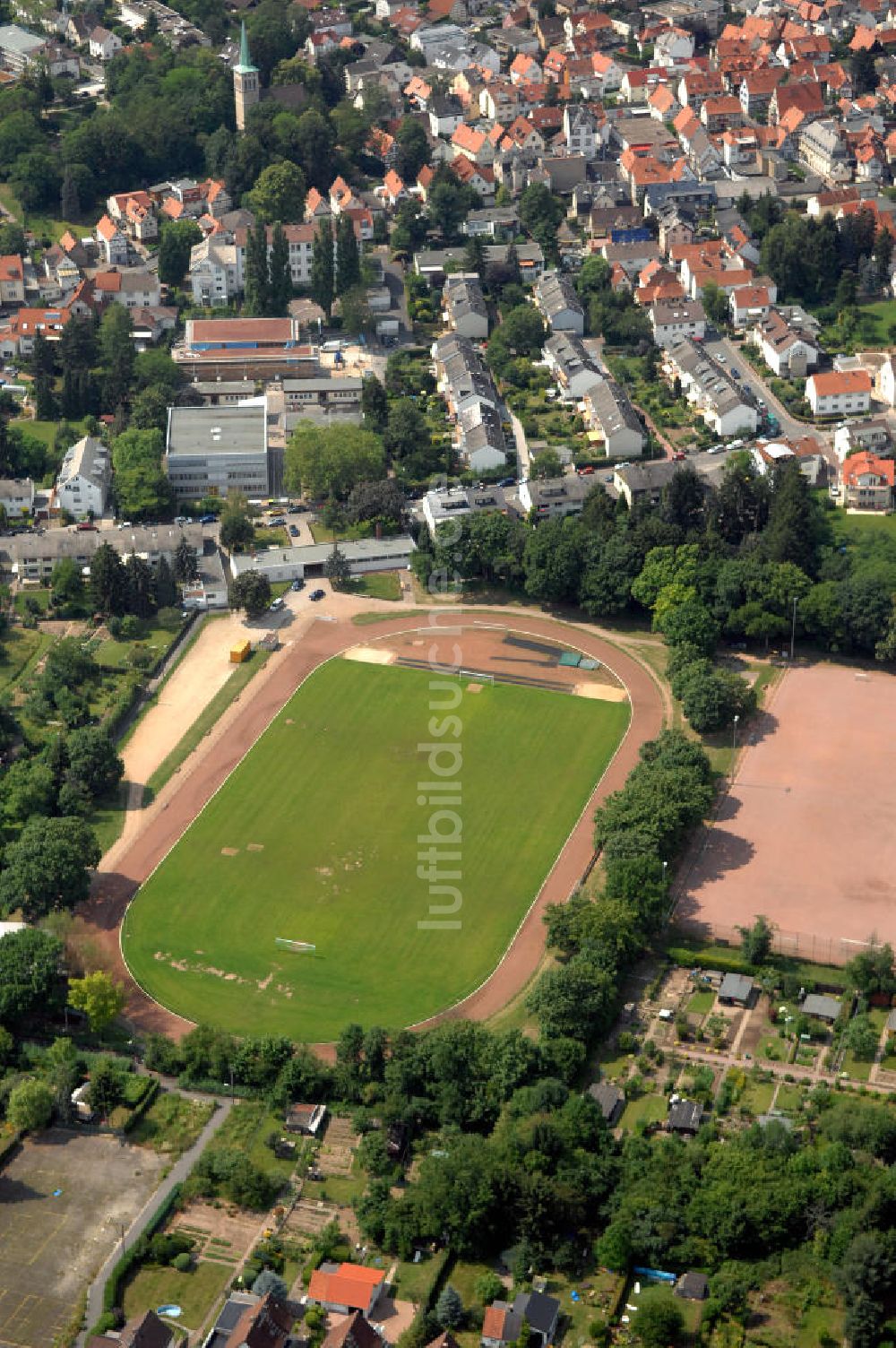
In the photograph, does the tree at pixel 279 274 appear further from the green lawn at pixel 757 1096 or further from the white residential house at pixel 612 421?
the green lawn at pixel 757 1096

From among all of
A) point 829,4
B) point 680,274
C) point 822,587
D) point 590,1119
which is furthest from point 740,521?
point 829,4

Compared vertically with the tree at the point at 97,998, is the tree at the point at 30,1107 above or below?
below

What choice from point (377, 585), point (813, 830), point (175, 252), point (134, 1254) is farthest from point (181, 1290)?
point (175, 252)

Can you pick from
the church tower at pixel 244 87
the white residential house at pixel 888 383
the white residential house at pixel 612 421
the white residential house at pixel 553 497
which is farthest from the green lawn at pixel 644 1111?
the church tower at pixel 244 87

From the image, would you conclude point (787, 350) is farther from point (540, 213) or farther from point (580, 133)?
point (580, 133)

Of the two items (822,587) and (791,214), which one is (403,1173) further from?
(791,214)

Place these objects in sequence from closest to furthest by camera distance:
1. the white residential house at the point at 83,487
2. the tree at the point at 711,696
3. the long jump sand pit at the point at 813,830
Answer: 1. the long jump sand pit at the point at 813,830
2. the tree at the point at 711,696
3. the white residential house at the point at 83,487
